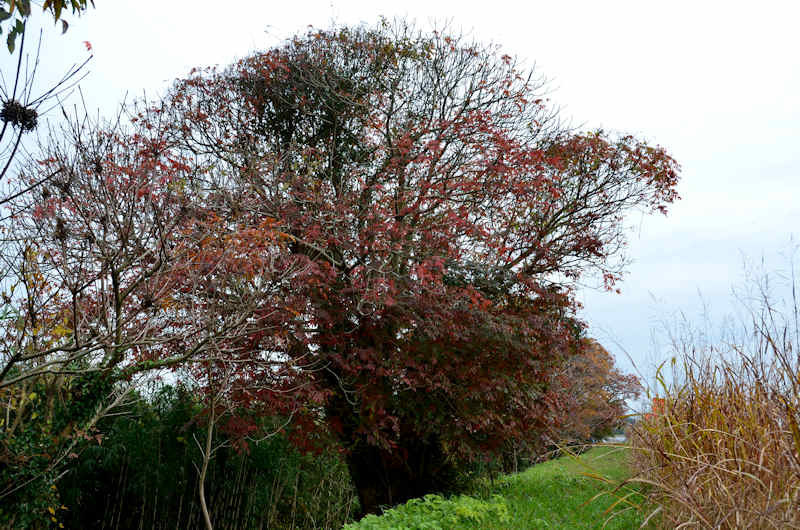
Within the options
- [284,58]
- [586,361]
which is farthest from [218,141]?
[586,361]

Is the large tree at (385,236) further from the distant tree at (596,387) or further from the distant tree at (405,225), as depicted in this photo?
the distant tree at (596,387)

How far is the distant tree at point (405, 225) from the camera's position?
6.76 meters

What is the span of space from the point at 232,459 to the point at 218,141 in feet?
14.1

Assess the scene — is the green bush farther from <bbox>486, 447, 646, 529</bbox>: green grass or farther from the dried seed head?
the dried seed head

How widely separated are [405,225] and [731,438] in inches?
160

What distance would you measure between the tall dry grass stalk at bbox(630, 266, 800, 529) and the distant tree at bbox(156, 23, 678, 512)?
2559 millimetres

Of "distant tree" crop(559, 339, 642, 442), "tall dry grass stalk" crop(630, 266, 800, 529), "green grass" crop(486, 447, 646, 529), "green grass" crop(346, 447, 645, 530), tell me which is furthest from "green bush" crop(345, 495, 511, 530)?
"distant tree" crop(559, 339, 642, 442)

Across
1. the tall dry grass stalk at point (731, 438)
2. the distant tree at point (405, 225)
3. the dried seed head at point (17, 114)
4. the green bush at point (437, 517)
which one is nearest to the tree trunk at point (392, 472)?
the distant tree at point (405, 225)

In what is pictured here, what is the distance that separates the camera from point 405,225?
6895mm

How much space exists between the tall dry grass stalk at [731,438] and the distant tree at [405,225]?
256cm

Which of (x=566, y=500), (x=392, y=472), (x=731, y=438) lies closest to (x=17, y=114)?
(x=731, y=438)

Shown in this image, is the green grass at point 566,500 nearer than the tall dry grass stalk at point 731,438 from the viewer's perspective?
No

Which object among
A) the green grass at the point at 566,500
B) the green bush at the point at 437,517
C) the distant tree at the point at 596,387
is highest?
the distant tree at the point at 596,387

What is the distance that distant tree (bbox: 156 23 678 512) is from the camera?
22.2ft
